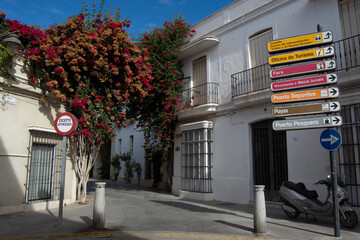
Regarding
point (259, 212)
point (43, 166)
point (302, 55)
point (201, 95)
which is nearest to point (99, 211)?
point (259, 212)

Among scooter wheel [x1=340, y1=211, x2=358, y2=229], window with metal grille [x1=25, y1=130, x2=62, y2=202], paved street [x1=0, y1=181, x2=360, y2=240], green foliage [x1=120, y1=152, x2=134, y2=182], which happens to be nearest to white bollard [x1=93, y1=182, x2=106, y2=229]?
paved street [x1=0, y1=181, x2=360, y2=240]

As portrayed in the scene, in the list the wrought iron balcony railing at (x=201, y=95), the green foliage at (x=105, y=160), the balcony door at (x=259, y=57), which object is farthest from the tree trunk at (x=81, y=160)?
the green foliage at (x=105, y=160)

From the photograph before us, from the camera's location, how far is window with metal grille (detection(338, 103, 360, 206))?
831cm

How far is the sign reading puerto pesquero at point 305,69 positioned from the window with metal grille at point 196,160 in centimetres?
609

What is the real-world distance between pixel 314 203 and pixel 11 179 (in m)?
8.06

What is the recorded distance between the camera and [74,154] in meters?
10.1

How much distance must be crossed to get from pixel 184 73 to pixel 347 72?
7.92 metres

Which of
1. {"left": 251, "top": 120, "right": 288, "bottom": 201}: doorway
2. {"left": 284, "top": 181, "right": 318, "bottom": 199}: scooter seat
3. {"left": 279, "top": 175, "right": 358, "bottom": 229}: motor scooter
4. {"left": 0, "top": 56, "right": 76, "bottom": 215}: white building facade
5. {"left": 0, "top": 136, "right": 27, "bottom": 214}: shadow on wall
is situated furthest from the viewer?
{"left": 251, "top": 120, "right": 288, "bottom": 201}: doorway

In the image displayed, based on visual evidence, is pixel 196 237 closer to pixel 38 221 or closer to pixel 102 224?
pixel 102 224

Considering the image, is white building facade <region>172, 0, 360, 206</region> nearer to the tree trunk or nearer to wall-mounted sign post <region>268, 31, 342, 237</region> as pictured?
wall-mounted sign post <region>268, 31, 342, 237</region>

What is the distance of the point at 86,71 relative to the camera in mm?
9609

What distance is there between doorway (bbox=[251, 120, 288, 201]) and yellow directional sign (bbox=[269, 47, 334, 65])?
4045 mm

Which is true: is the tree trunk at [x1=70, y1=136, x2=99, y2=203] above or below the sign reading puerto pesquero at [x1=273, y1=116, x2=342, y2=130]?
below

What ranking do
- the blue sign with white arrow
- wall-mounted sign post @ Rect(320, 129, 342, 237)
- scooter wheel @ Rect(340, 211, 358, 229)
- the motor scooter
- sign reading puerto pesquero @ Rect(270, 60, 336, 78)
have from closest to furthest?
wall-mounted sign post @ Rect(320, 129, 342, 237) < the blue sign with white arrow < sign reading puerto pesquero @ Rect(270, 60, 336, 78) < scooter wheel @ Rect(340, 211, 358, 229) < the motor scooter
